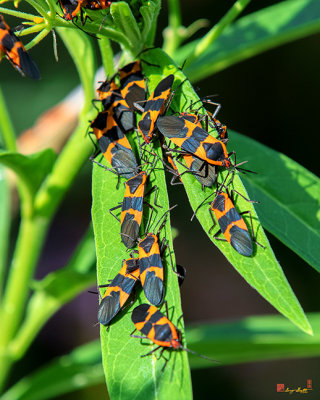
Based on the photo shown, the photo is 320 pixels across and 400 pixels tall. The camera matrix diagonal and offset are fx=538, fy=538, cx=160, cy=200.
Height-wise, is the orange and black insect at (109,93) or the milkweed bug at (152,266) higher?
the orange and black insect at (109,93)

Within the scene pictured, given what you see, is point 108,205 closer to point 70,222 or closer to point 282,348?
point 282,348

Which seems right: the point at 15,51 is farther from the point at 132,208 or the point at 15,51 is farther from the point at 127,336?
the point at 127,336

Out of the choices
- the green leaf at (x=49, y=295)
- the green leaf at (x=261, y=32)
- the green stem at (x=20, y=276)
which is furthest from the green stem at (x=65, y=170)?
the green leaf at (x=261, y=32)

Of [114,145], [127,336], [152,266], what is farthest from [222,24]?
[127,336]

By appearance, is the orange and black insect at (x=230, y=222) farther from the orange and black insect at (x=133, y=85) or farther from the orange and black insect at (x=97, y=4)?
the orange and black insect at (x=97, y=4)

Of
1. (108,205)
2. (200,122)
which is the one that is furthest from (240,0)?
(108,205)

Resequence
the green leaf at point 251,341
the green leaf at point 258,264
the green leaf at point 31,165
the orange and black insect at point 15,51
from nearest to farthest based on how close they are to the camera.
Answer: the green leaf at point 258,264, the orange and black insect at point 15,51, the green leaf at point 31,165, the green leaf at point 251,341

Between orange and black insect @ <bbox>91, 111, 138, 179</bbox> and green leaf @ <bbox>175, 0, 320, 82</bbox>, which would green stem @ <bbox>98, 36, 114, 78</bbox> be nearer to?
orange and black insect @ <bbox>91, 111, 138, 179</bbox>
